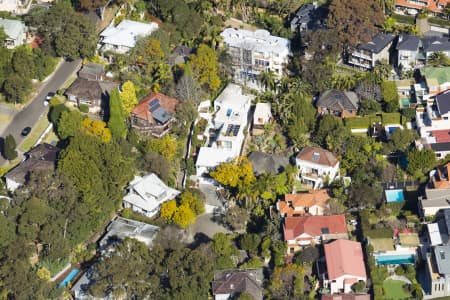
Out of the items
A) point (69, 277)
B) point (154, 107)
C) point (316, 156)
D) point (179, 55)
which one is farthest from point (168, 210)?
point (179, 55)

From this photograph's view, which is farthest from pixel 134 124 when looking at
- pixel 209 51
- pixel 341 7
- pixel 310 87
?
pixel 341 7

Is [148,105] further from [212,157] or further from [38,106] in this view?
[38,106]

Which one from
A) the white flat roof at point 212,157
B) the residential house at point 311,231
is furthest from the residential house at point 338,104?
the residential house at point 311,231

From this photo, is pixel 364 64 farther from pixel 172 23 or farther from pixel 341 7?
pixel 172 23

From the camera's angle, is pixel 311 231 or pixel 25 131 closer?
pixel 311 231

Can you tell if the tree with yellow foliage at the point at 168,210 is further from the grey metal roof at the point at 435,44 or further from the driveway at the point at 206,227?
the grey metal roof at the point at 435,44

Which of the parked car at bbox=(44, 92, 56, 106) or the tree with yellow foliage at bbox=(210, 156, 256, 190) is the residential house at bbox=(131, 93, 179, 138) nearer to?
the parked car at bbox=(44, 92, 56, 106)
